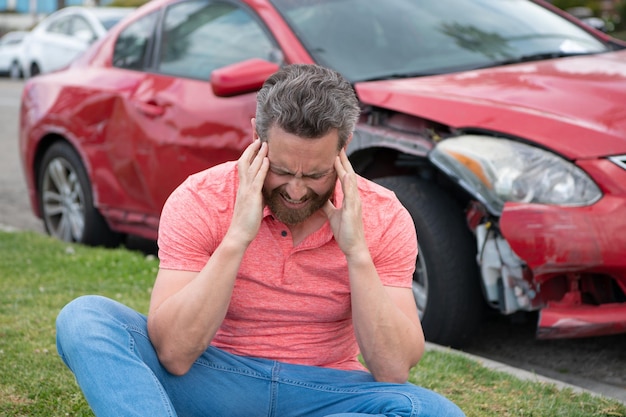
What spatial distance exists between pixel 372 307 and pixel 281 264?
0.29 meters

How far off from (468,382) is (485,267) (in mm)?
463

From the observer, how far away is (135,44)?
19.8 feet

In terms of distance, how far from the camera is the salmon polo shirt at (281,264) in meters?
2.86

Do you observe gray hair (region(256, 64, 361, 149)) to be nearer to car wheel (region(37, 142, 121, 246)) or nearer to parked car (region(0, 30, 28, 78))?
car wheel (region(37, 142, 121, 246))

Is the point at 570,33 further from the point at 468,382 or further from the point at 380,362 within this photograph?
the point at 380,362

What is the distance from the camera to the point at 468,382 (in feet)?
12.8

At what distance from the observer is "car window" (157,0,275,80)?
5.26 m

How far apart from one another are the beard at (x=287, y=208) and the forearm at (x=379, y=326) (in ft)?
0.64

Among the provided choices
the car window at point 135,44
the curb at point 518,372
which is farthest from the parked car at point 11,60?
the curb at point 518,372

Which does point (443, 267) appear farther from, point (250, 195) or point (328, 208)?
point (250, 195)

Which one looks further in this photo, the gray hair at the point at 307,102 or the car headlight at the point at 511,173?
the car headlight at the point at 511,173

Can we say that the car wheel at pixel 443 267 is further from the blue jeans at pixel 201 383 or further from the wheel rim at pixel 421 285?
the blue jeans at pixel 201 383

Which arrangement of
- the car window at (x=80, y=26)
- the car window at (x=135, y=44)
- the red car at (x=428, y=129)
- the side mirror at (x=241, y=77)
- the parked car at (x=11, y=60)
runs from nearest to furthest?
the red car at (x=428, y=129)
the side mirror at (x=241, y=77)
the car window at (x=135, y=44)
the car window at (x=80, y=26)
the parked car at (x=11, y=60)

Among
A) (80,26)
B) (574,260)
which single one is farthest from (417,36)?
(80,26)
